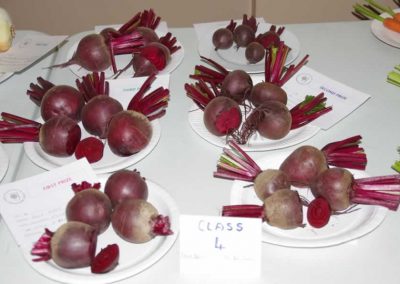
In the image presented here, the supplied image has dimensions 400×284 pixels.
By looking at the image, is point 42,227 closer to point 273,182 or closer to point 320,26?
point 273,182

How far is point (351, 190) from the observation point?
1000mm

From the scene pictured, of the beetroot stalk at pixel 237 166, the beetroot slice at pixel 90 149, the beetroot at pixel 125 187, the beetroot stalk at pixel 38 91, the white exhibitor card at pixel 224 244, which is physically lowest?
the white exhibitor card at pixel 224 244

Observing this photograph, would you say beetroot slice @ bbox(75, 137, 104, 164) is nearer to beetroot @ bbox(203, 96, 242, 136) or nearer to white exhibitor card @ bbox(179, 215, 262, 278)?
beetroot @ bbox(203, 96, 242, 136)

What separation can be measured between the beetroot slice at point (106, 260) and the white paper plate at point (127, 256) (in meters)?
0.01

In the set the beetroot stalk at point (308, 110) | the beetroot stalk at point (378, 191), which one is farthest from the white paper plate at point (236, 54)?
the beetroot stalk at point (378, 191)

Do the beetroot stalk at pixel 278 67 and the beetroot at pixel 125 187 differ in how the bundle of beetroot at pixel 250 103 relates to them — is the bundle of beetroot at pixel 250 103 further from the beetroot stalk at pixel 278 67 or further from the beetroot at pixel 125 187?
the beetroot at pixel 125 187

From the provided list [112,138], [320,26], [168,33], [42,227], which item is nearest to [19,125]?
[112,138]

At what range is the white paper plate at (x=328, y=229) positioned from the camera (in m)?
0.92

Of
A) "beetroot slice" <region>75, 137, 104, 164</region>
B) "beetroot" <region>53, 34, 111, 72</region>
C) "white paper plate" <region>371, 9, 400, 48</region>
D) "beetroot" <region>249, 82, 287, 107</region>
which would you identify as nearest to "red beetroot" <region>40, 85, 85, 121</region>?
"beetroot slice" <region>75, 137, 104, 164</region>

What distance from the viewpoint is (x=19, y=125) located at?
1267 mm

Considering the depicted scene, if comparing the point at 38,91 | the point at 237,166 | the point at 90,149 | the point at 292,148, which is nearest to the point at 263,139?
the point at 292,148

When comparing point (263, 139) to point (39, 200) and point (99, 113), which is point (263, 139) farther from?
point (39, 200)

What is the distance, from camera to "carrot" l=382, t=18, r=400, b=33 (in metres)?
1.63

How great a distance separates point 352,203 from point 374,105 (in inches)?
17.2
